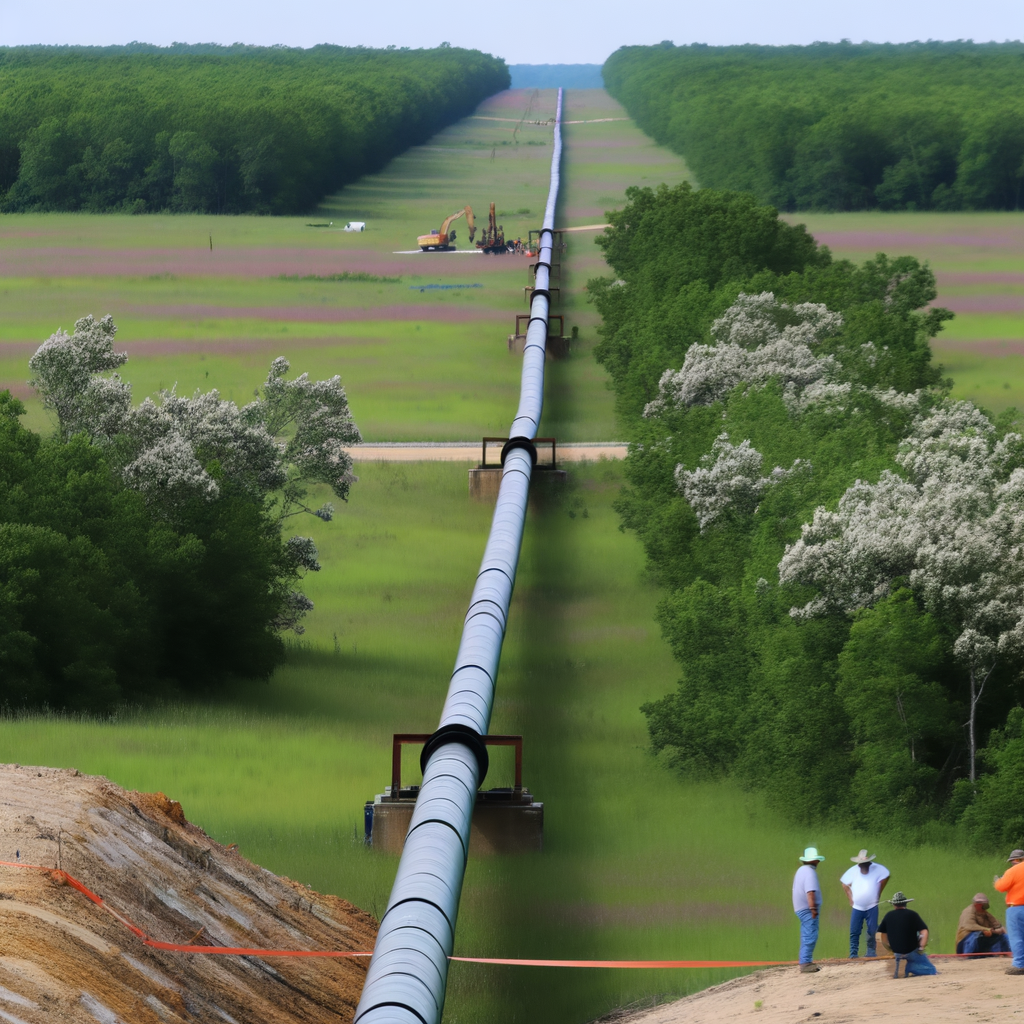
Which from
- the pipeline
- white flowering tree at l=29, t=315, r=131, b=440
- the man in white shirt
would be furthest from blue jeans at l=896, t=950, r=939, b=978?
white flowering tree at l=29, t=315, r=131, b=440

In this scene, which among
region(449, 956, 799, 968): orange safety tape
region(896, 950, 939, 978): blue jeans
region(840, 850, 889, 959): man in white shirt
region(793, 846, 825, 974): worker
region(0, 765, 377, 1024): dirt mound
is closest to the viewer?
region(0, 765, 377, 1024): dirt mound

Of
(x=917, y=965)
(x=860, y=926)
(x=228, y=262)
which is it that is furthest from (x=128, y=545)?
(x=228, y=262)

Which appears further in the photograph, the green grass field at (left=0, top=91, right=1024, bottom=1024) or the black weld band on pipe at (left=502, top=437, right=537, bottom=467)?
the black weld band on pipe at (left=502, top=437, right=537, bottom=467)

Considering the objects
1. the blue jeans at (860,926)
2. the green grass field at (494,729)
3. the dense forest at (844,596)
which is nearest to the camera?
the blue jeans at (860,926)

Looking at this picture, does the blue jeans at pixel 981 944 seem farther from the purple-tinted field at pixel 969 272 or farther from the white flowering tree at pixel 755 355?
the purple-tinted field at pixel 969 272

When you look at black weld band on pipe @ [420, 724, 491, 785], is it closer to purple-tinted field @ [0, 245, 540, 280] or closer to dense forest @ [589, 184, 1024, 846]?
dense forest @ [589, 184, 1024, 846]

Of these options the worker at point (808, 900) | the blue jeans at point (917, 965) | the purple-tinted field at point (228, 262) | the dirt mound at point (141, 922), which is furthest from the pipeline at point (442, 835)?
the purple-tinted field at point (228, 262)
